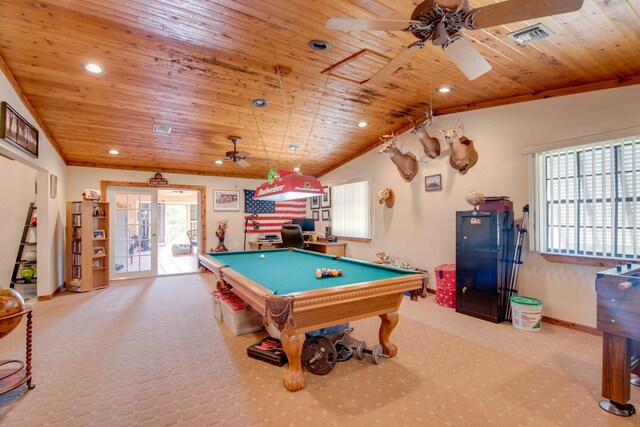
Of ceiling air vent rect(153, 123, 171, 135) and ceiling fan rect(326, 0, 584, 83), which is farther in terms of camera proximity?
ceiling air vent rect(153, 123, 171, 135)

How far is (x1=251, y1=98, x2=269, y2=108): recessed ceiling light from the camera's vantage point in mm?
4102

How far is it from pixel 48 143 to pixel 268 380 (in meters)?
5.05

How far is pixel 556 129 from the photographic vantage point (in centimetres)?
351

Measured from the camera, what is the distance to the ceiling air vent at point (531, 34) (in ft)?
8.00

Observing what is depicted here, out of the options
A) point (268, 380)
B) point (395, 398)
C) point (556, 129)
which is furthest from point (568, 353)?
point (268, 380)

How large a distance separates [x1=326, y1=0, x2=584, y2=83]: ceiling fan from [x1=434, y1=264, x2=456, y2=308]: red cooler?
3.04 metres

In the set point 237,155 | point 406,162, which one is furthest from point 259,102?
point 406,162

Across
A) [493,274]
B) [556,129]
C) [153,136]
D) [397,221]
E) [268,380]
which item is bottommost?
[268,380]

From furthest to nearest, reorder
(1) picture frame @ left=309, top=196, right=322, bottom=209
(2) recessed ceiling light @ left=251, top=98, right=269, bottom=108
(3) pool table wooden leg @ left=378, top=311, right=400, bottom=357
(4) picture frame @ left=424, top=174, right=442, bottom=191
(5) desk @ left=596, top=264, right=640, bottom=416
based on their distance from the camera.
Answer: (1) picture frame @ left=309, top=196, right=322, bottom=209 → (4) picture frame @ left=424, top=174, right=442, bottom=191 → (2) recessed ceiling light @ left=251, top=98, right=269, bottom=108 → (3) pool table wooden leg @ left=378, top=311, right=400, bottom=357 → (5) desk @ left=596, top=264, right=640, bottom=416

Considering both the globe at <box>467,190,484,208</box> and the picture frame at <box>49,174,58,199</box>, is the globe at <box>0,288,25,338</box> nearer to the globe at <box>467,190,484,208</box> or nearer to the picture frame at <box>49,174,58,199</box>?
the picture frame at <box>49,174,58,199</box>

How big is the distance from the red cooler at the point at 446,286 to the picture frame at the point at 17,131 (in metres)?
5.40

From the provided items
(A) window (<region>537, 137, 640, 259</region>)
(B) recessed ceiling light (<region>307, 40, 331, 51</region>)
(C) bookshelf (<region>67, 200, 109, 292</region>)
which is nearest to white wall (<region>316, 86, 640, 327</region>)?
(A) window (<region>537, 137, 640, 259</region>)

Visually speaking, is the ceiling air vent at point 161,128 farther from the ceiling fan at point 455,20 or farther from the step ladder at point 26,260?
the ceiling fan at point 455,20

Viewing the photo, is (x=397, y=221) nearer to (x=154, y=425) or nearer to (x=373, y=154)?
(x=373, y=154)
